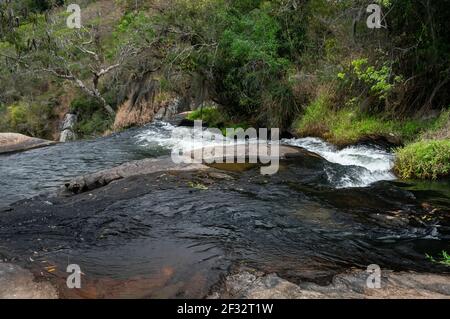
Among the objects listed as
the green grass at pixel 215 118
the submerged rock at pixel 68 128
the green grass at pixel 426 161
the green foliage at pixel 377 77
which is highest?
the green foliage at pixel 377 77

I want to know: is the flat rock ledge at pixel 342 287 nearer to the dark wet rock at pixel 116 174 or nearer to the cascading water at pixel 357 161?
the cascading water at pixel 357 161

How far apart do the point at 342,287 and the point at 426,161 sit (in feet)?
17.1

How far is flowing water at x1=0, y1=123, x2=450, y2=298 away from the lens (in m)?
4.45

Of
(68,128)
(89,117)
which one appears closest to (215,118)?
(89,117)

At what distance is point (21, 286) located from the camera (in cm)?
→ 401

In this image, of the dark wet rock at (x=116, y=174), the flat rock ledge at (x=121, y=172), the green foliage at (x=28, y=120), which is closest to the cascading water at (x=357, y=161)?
the flat rock ledge at (x=121, y=172)

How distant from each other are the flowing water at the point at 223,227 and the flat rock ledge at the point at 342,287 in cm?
18

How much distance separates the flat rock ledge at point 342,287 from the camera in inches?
148

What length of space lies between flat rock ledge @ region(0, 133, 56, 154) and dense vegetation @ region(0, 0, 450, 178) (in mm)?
3189

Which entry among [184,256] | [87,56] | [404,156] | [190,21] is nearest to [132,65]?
[87,56]

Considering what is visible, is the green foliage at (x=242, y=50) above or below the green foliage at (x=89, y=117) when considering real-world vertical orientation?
above

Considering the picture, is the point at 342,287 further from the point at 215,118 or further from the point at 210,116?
the point at 210,116
